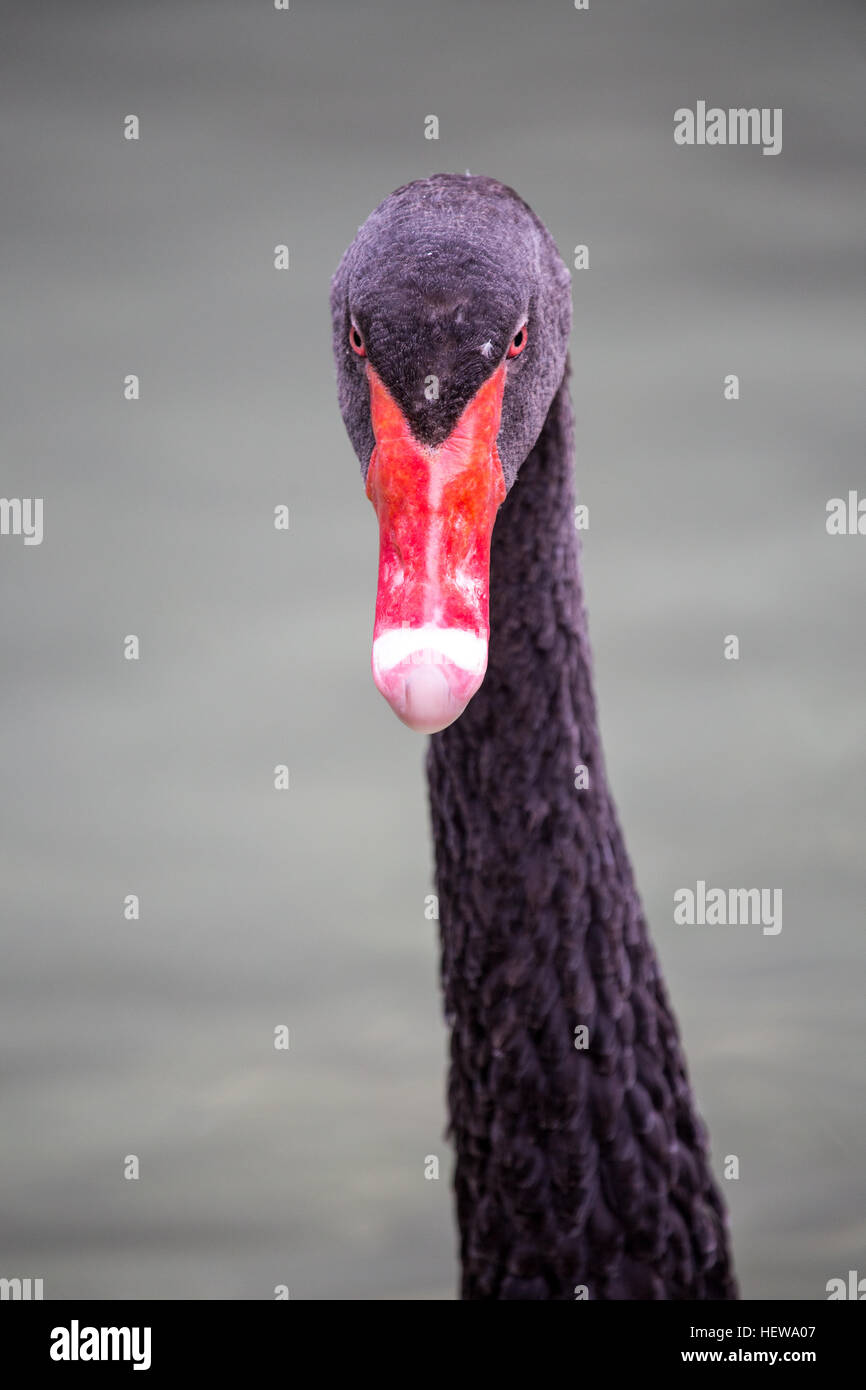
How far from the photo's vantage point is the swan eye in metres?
1.89

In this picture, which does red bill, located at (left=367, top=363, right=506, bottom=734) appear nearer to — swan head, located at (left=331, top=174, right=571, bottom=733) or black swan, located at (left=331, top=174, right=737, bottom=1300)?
swan head, located at (left=331, top=174, right=571, bottom=733)

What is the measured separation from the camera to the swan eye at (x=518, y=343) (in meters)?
1.89

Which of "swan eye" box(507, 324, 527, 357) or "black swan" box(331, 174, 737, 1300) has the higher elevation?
"swan eye" box(507, 324, 527, 357)

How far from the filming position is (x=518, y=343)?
6.28 ft

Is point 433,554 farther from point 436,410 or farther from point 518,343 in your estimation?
point 518,343

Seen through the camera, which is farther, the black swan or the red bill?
the black swan

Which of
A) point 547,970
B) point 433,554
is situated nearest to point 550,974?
point 547,970

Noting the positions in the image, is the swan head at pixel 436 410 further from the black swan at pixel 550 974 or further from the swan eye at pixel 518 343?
the black swan at pixel 550 974

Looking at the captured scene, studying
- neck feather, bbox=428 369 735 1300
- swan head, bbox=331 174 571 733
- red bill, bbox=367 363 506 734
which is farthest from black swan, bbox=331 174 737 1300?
red bill, bbox=367 363 506 734

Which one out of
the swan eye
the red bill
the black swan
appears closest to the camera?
the red bill

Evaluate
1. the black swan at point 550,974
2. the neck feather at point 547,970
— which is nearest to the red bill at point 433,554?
the black swan at point 550,974
